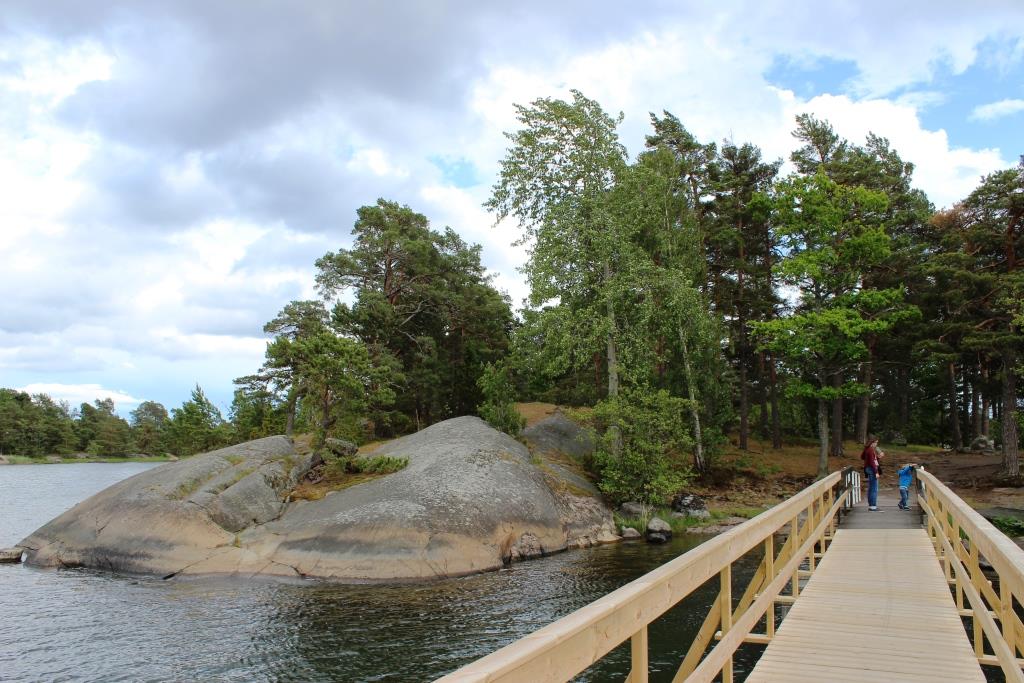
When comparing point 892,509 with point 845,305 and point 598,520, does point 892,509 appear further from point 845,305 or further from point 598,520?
point 845,305

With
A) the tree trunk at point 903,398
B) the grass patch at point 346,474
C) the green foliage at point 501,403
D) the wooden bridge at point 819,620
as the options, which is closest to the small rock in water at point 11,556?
the grass patch at point 346,474

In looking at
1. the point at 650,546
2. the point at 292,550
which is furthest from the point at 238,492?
the point at 650,546

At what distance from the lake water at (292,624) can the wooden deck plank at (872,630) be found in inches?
113

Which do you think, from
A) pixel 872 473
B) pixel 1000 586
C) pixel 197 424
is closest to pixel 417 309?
pixel 872 473

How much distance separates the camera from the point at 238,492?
20969 mm

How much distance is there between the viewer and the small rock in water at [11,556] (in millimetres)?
20855

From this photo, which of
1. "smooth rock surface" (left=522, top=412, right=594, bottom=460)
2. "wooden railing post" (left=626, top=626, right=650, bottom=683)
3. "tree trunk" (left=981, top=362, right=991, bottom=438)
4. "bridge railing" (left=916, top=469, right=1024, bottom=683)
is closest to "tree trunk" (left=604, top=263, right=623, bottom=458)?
"smooth rock surface" (left=522, top=412, right=594, bottom=460)

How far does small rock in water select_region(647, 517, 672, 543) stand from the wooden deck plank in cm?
1313

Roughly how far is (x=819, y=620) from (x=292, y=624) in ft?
34.6

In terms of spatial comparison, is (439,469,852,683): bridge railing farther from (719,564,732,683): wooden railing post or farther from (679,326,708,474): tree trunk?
A: (679,326,708,474): tree trunk

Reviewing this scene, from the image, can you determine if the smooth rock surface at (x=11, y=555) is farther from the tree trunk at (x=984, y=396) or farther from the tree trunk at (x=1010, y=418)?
the tree trunk at (x=984, y=396)

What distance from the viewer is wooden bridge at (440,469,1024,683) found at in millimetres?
2432

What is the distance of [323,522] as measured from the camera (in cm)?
1916

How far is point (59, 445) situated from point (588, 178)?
4360 inches
